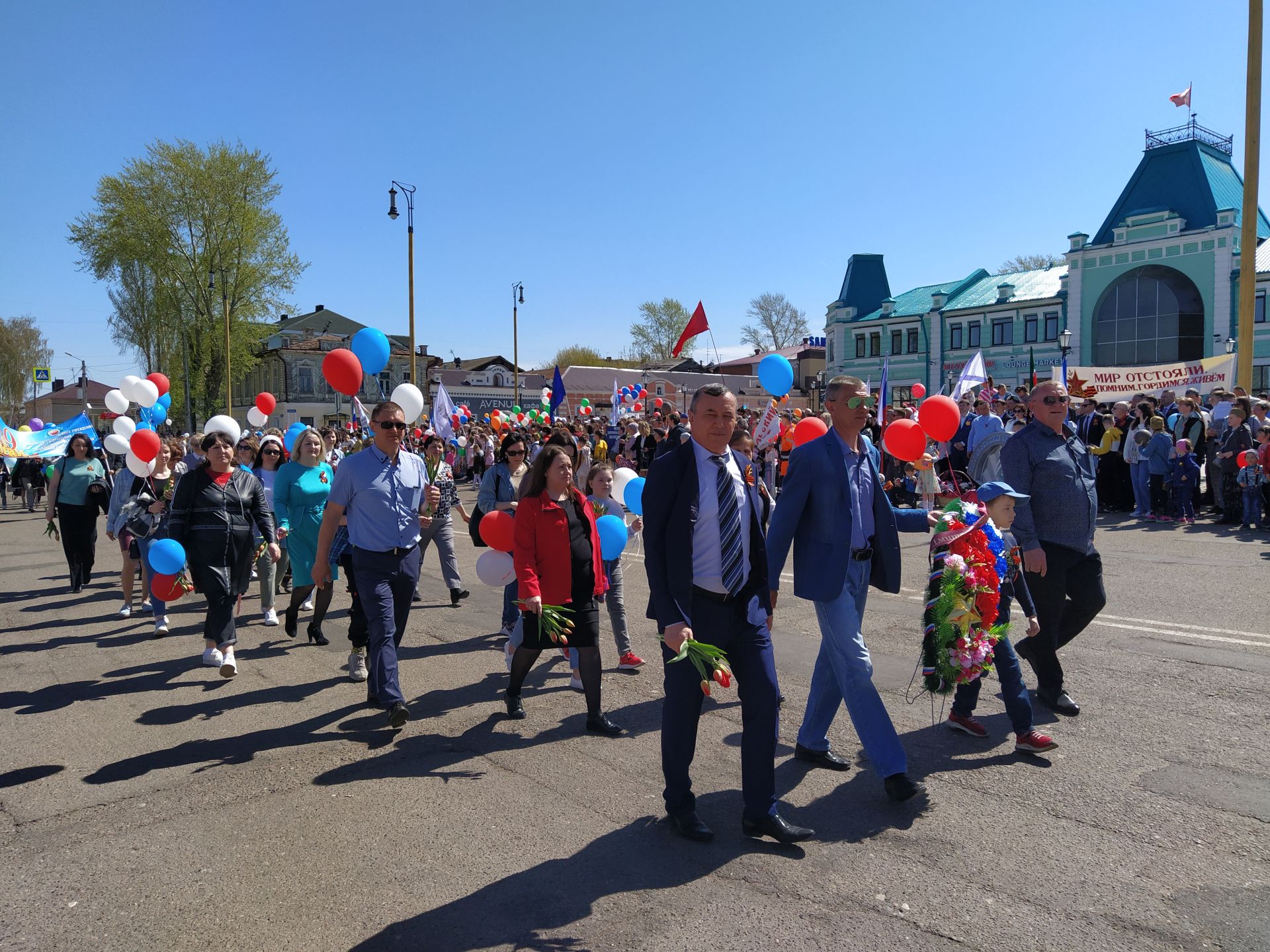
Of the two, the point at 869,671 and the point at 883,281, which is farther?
the point at 883,281

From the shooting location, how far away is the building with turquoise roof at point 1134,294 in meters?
38.2

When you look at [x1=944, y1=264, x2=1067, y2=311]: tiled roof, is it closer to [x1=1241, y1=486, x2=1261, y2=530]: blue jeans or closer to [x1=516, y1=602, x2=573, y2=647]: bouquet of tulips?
[x1=1241, y1=486, x2=1261, y2=530]: blue jeans

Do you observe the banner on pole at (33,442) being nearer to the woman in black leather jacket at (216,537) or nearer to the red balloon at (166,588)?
the red balloon at (166,588)

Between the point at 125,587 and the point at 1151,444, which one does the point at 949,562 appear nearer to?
the point at 125,587

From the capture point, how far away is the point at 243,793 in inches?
173

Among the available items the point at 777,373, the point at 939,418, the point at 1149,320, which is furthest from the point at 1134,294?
the point at 939,418

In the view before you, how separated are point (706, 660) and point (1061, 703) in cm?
286

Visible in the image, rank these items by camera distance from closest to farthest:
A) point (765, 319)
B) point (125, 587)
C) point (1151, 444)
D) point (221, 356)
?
point (125, 587), point (1151, 444), point (221, 356), point (765, 319)

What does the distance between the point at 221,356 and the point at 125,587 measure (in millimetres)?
44106

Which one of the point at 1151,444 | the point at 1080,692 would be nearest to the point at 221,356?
the point at 1151,444

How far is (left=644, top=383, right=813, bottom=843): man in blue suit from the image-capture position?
3.64 m

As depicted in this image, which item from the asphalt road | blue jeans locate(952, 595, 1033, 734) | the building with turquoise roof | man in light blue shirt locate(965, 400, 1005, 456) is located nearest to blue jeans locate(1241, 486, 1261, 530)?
man in light blue shirt locate(965, 400, 1005, 456)

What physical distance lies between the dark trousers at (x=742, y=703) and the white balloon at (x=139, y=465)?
6.88 metres

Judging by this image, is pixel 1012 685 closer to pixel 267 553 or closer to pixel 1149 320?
pixel 267 553
